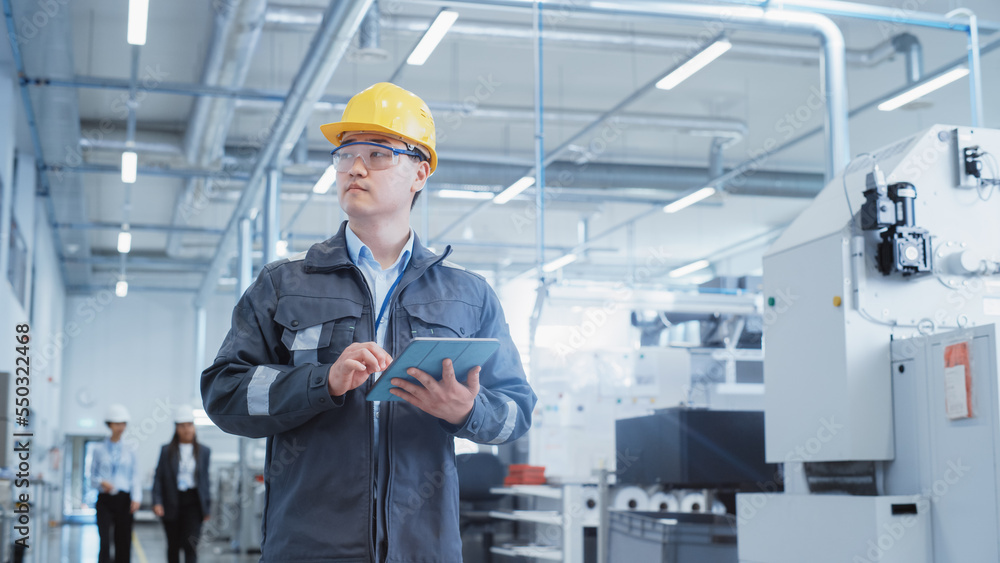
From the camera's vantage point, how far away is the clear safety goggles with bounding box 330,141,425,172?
1.76m

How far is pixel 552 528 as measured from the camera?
272 inches

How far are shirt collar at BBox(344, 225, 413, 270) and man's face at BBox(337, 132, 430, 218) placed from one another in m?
0.06

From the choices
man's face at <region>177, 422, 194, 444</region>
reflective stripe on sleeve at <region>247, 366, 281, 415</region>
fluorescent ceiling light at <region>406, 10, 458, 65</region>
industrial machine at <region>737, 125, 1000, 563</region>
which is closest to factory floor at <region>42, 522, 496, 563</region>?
man's face at <region>177, 422, 194, 444</region>

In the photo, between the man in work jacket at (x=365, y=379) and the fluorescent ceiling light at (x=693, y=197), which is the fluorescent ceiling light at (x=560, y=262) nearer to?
the fluorescent ceiling light at (x=693, y=197)

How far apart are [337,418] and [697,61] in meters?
6.12

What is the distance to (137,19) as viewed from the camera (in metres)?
6.19

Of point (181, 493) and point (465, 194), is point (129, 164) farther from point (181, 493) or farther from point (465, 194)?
point (465, 194)

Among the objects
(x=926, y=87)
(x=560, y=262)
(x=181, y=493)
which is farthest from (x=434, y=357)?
(x=560, y=262)

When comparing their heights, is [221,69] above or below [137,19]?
above

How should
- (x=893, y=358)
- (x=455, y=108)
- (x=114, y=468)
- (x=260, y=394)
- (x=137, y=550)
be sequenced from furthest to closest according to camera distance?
(x=137, y=550) < (x=455, y=108) < (x=114, y=468) < (x=893, y=358) < (x=260, y=394)

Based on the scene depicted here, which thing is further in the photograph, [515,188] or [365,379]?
[515,188]

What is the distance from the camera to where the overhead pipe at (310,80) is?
259 inches

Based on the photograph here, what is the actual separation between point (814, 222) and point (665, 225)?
12.4m

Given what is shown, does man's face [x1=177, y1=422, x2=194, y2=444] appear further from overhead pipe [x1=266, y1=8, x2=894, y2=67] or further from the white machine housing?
the white machine housing
